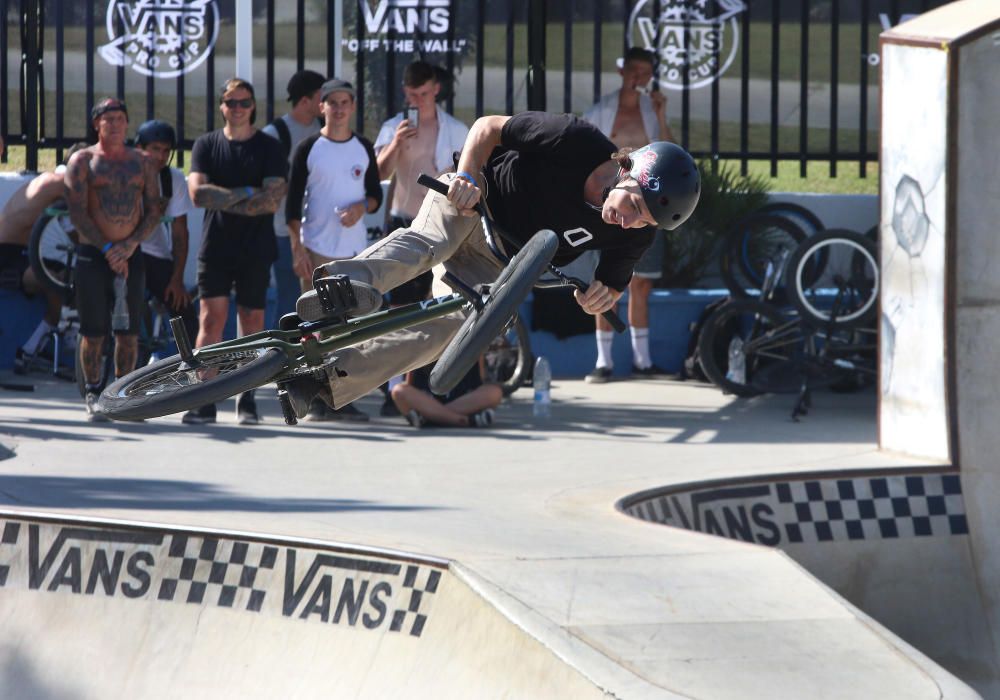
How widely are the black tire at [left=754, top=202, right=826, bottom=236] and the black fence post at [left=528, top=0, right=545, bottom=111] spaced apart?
1.98 metres

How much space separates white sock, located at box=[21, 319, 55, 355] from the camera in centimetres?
1056

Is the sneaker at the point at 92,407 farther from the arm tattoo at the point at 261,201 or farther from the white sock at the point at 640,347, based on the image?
the white sock at the point at 640,347

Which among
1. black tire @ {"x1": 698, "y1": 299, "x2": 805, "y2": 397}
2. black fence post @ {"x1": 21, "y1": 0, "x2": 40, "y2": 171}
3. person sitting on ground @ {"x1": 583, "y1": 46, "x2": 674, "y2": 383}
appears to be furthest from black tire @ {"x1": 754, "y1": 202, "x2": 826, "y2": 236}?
black fence post @ {"x1": 21, "y1": 0, "x2": 40, "y2": 171}

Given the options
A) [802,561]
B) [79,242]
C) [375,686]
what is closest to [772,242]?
[802,561]

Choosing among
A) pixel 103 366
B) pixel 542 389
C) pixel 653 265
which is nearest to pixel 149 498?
pixel 103 366

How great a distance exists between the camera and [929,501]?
7.71 meters

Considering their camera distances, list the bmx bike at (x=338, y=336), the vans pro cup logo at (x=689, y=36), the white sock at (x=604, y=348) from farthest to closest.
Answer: the vans pro cup logo at (x=689, y=36) < the white sock at (x=604, y=348) < the bmx bike at (x=338, y=336)

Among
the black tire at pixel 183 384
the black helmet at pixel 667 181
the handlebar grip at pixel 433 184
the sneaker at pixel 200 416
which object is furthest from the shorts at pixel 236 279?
the black helmet at pixel 667 181

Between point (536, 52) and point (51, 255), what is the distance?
4.09 m

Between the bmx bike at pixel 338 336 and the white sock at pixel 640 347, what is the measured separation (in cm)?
584

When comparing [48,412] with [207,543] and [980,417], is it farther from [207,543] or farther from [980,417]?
[980,417]

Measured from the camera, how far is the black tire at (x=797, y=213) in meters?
11.7

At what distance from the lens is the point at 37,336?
10594 mm

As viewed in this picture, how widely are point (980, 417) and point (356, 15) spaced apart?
6201 mm
